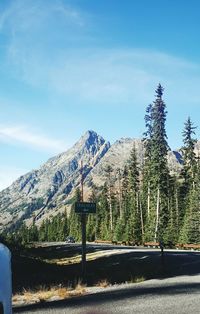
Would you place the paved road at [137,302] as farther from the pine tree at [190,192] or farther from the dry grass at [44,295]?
the pine tree at [190,192]

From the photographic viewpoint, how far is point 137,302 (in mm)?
10852

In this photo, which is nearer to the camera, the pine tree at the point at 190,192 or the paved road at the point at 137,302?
the paved road at the point at 137,302

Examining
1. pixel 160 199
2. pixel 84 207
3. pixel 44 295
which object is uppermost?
pixel 160 199

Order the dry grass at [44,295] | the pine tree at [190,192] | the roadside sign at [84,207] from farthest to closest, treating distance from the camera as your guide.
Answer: the pine tree at [190,192]
the roadside sign at [84,207]
the dry grass at [44,295]

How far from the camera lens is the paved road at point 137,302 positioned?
9.96m

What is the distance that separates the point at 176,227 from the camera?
6888 centimetres

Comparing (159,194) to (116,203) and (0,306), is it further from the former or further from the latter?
(0,306)

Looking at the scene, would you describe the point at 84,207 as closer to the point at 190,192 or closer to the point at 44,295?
the point at 44,295

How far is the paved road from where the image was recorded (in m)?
9.96

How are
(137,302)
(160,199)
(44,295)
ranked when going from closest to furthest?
(137,302), (44,295), (160,199)

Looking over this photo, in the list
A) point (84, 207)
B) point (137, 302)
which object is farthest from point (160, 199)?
point (137, 302)

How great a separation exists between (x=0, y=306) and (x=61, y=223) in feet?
490

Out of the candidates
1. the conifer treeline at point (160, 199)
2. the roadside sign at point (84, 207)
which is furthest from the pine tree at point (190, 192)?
the roadside sign at point (84, 207)

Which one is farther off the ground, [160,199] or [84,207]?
[160,199]
